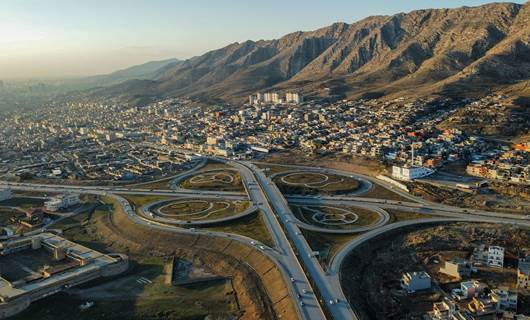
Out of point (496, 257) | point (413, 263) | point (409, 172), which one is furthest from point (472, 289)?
point (409, 172)

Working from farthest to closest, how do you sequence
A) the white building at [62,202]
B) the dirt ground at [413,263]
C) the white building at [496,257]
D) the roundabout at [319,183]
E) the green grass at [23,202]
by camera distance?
1. the green grass at [23,202]
2. the roundabout at [319,183]
3. the white building at [62,202]
4. the white building at [496,257]
5. the dirt ground at [413,263]

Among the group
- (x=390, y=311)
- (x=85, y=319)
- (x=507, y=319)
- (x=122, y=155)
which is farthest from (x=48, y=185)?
(x=507, y=319)

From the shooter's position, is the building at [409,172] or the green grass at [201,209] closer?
the green grass at [201,209]

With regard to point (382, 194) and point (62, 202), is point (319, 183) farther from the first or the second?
point (62, 202)

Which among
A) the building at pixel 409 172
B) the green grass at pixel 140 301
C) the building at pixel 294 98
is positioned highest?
the building at pixel 294 98

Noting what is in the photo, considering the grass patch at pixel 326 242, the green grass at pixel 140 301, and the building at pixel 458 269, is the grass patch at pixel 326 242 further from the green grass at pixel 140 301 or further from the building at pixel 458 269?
the building at pixel 458 269

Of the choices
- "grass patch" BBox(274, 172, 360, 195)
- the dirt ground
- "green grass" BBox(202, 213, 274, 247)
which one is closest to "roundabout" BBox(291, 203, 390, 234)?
the dirt ground

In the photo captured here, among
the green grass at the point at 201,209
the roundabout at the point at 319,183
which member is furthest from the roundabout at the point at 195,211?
the roundabout at the point at 319,183
